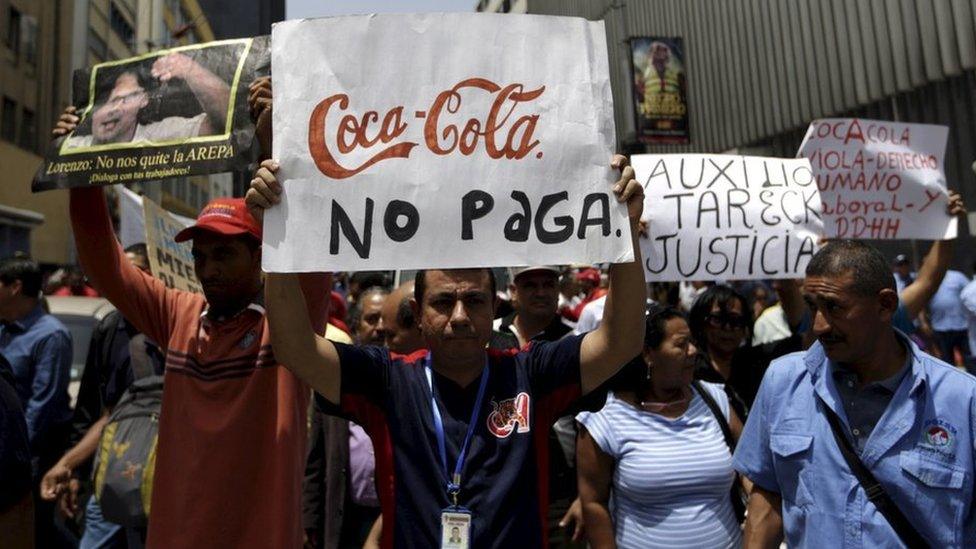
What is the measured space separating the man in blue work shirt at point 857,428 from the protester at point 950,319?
9456mm

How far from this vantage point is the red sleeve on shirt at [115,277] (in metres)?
2.79

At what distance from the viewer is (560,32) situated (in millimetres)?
2262

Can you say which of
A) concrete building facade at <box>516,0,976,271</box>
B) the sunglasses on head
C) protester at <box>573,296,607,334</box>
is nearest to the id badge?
the sunglasses on head

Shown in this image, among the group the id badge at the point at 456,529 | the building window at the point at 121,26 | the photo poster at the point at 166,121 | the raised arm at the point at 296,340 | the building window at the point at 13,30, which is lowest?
the id badge at the point at 456,529

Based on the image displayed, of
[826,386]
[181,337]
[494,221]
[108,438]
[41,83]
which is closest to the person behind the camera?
[494,221]

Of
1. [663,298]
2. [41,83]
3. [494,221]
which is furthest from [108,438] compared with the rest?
[41,83]

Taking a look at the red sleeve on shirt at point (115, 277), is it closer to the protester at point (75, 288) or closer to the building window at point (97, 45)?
the protester at point (75, 288)

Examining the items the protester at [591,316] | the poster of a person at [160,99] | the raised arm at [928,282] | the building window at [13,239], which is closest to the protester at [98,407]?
the poster of a person at [160,99]

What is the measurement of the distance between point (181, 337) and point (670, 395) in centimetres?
181

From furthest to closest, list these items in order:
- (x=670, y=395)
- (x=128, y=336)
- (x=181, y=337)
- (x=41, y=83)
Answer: (x=41, y=83) → (x=128, y=336) → (x=670, y=395) → (x=181, y=337)

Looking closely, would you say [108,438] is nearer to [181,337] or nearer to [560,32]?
[181,337]

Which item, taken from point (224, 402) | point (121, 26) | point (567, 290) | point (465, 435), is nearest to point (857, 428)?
point (465, 435)

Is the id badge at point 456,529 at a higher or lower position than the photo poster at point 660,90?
lower

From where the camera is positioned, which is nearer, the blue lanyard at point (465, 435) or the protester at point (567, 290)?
the blue lanyard at point (465, 435)
